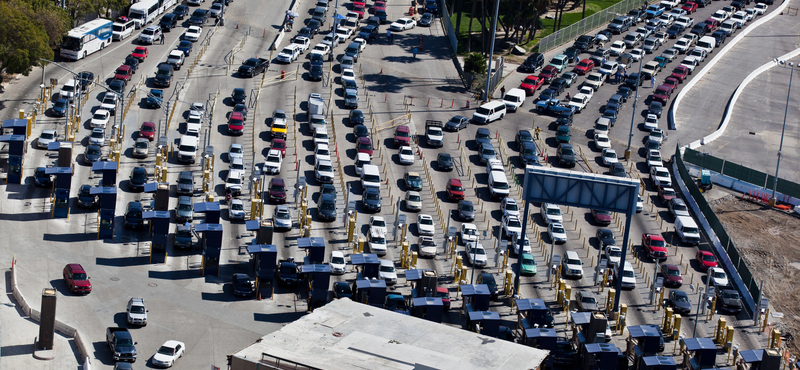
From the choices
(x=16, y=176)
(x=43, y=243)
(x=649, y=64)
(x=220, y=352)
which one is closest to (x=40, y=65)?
(x=16, y=176)

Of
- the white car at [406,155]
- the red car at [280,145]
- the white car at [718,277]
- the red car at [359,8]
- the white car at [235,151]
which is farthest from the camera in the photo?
the red car at [359,8]

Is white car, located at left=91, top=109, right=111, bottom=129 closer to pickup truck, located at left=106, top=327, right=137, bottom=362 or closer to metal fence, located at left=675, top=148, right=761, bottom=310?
pickup truck, located at left=106, top=327, right=137, bottom=362

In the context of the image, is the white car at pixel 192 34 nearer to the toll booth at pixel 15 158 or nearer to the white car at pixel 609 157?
the toll booth at pixel 15 158

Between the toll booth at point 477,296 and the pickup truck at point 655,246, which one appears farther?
the pickup truck at point 655,246

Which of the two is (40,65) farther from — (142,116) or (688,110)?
(688,110)

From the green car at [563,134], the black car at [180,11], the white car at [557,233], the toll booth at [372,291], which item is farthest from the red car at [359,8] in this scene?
the toll booth at [372,291]

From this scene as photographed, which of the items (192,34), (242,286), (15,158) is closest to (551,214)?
(242,286)
